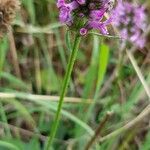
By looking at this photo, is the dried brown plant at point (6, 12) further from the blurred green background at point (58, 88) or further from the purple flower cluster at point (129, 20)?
the purple flower cluster at point (129, 20)

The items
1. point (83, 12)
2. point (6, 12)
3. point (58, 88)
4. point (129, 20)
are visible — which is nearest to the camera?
point (83, 12)

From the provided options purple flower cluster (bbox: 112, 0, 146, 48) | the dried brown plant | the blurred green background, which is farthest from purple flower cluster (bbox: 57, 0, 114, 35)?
purple flower cluster (bbox: 112, 0, 146, 48)

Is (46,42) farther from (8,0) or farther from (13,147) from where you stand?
(8,0)

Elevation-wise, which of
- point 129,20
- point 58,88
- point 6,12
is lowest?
point 58,88

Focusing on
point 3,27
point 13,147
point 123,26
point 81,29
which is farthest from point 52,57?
point 81,29

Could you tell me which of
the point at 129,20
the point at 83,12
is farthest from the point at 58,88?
the point at 83,12

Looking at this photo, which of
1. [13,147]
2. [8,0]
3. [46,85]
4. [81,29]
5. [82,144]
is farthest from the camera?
[46,85]

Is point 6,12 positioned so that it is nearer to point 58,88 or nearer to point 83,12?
point 83,12
